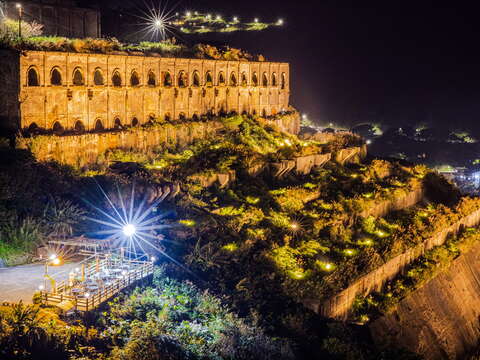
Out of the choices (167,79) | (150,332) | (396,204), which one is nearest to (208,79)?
(167,79)

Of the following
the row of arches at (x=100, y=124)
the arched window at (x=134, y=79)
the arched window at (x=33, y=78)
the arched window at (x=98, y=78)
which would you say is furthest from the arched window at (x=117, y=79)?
the arched window at (x=33, y=78)

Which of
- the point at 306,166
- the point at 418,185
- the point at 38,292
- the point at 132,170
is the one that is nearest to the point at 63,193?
the point at 132,170

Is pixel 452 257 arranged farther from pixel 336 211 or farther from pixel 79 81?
pixel 79 81

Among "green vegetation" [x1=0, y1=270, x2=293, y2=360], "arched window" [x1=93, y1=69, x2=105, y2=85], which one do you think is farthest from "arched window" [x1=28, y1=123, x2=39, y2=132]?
"green vegetation" [x1=0, y1=270, x2=293, y2=360]

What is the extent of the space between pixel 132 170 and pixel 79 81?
4.96 metres

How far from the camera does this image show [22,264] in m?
17.3

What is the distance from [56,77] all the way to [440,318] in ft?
51.9

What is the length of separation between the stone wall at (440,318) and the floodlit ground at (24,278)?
27.6 ft

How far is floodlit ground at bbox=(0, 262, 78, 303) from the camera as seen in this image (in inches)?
595

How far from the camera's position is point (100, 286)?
51.3 feet

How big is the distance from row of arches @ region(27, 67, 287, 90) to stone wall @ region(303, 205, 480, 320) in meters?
12.8

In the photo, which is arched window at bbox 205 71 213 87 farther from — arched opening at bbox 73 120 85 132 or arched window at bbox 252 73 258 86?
arched opening at bbox 73 120 85 132

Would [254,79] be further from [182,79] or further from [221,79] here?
[182,79]

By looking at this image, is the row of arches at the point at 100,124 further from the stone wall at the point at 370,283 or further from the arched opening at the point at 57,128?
the stone wall at the point at 370,283
